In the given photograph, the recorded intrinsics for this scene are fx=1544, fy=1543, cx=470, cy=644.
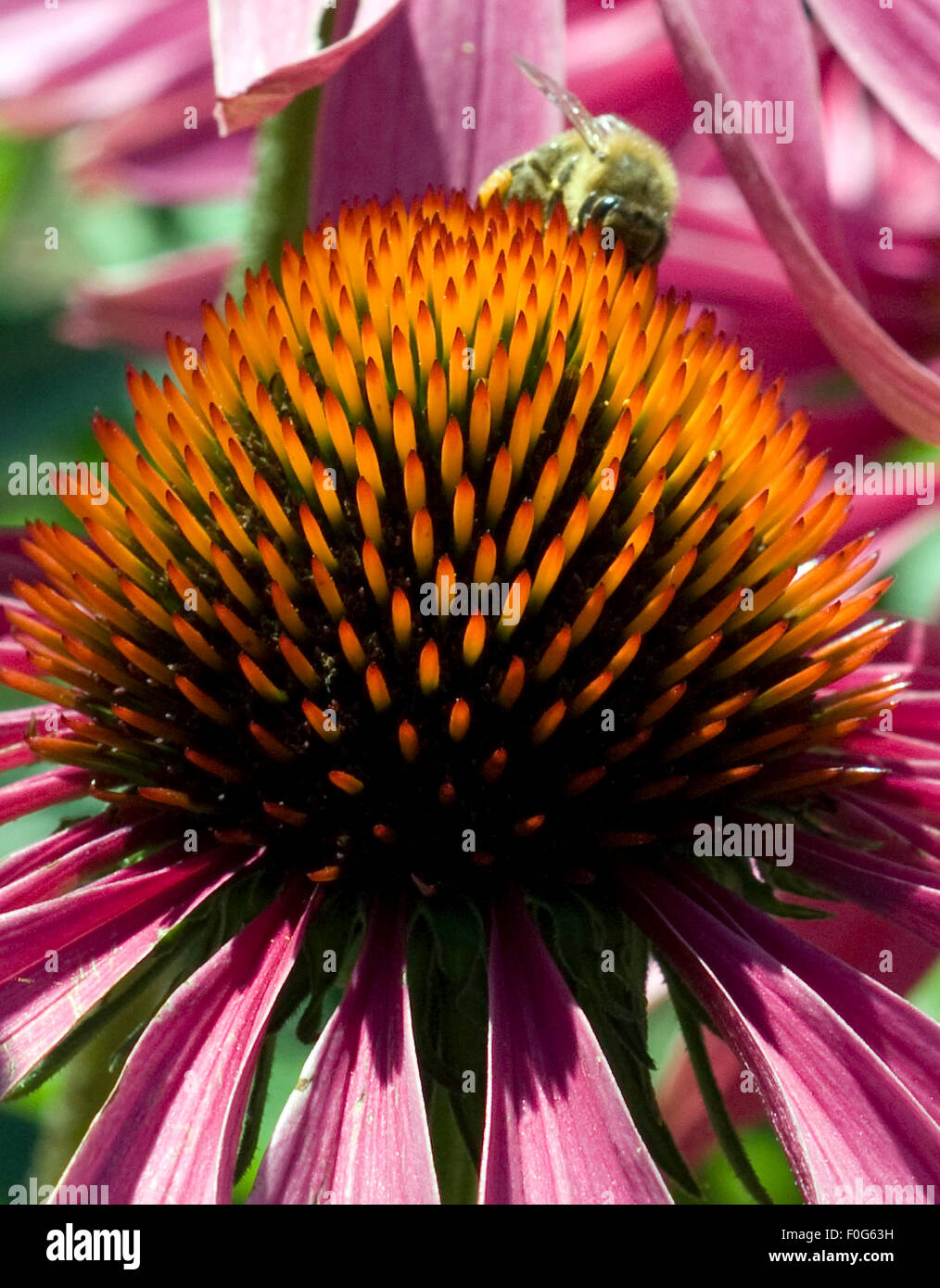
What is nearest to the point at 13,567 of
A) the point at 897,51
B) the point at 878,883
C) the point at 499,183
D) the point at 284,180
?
the point at 284,180

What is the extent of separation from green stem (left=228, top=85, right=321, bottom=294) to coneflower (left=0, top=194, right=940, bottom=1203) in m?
0.27

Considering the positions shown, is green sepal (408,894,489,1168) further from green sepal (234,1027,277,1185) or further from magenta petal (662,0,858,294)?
magenta petal (662,0,858,294)

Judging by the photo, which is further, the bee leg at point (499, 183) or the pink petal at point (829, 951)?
the pink petal at point (829, 951)

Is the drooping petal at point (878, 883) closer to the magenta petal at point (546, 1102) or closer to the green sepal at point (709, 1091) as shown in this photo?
the green sepal at point (709, 1091)

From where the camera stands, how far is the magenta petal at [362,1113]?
0.83m

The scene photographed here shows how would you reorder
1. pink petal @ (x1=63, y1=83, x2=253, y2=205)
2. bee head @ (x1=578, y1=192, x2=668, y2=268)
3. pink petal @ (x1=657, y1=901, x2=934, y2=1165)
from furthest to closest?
pink petal @ (x1=63, y1=83, x2=253, y2=205) → pink petal @ (x1=657, y1=901, x2=934, y2=1165) → bee head @ (x1=578, y1=192, x2=668, y2=268)

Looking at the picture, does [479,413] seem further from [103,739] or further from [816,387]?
[816,387]

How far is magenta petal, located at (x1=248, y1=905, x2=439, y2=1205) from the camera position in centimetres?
83

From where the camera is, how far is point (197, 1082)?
899 millimetres

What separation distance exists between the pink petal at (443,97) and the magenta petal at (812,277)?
0.74 ft

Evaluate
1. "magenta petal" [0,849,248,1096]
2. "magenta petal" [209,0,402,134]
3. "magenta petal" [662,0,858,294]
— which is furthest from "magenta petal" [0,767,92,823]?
"magenta petal" [662,0,858,294]

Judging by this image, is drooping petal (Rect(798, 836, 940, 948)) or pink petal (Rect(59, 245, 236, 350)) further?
pink petal (Rect(59, 245, 236, 350))

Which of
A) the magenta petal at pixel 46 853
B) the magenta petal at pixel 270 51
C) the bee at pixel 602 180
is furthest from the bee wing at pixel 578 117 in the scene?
the magenta petal at pixel 46 853
